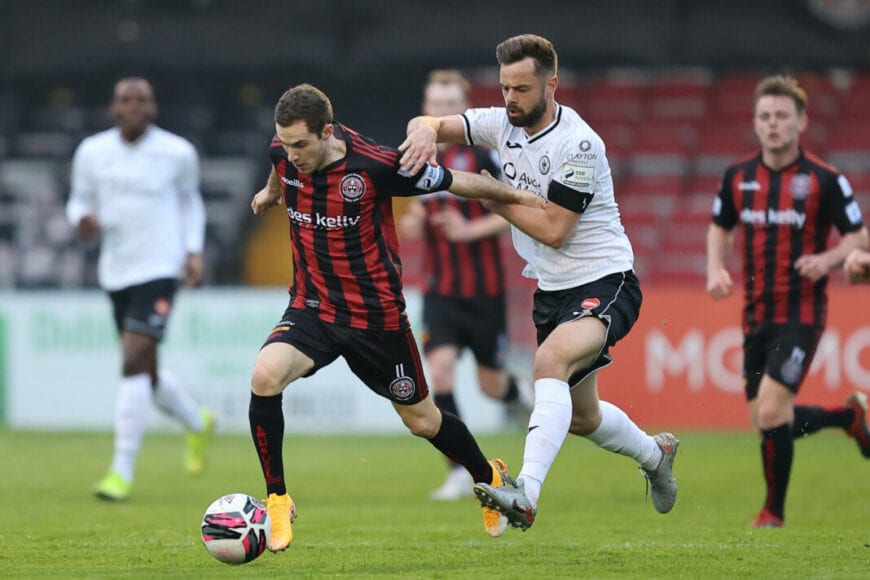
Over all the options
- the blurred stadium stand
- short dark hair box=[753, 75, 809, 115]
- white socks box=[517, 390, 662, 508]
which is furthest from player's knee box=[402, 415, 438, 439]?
the blurred stadium stand

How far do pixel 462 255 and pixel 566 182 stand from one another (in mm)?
3654

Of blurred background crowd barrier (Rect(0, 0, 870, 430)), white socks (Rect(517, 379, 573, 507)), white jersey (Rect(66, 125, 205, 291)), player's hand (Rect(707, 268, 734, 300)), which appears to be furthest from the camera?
blurred background crowd barrier (Rect(0, 0, 870, 430))

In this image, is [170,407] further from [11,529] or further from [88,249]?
[88,249]

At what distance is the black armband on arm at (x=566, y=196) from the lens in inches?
261

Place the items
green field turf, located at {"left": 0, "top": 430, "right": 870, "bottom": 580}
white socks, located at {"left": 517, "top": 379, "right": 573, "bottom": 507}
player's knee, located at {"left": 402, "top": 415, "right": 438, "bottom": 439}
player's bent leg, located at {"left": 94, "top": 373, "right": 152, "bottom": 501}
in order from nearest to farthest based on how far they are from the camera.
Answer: green field turf, located at {"left": 0, "top": 430, "right": 870, "bottom": 580}, white socks, located at {"left": 517, "top": 379, "right": 573, "bottom": 507}, player's knee, located at {"left": 402, "top": 415, "right": 438, "bottom": 439}, player's bent leg, located at {"left": 94, "top": 373, "right": 152, "bottom": 501}

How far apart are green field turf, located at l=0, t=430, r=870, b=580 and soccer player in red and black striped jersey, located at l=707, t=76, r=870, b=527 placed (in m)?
0.66

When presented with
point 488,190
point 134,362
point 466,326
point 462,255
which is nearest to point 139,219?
point 134,362

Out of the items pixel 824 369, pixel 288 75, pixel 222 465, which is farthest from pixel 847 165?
pixel 222 465

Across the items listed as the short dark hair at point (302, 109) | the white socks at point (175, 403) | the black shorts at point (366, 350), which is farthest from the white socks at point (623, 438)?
the white socks at point (175, 403)

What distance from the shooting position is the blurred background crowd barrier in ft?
54.8

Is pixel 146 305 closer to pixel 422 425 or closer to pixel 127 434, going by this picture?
pixel 127 434

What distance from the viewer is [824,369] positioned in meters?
14.1

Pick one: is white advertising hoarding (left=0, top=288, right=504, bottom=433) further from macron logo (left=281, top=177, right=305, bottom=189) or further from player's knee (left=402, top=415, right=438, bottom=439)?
macron logo (left=281, top=177, right=305, bottom=189)

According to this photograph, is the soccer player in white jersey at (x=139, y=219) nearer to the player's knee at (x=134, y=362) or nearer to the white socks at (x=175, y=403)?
the player's knee at (x=134, y=362)
